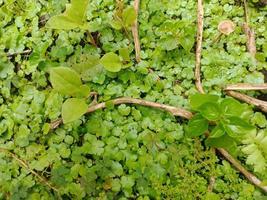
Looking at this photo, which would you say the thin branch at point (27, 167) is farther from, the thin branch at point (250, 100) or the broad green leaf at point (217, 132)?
the thin branch at point (250, 100)

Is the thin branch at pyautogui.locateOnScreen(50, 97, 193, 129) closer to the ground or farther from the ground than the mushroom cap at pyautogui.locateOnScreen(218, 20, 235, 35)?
closer to the ground

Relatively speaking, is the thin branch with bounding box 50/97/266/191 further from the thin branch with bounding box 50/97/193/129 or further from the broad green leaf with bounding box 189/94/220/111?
the broad green leaf with bounding box 189/94/220/111

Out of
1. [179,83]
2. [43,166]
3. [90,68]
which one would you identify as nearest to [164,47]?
[179,83]

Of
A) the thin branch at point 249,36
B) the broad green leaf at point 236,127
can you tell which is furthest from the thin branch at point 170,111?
the thin branch at point 249,36

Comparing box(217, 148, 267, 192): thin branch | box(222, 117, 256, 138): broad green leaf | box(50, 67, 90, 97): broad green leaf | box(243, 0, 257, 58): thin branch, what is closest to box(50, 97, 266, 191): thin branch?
box(217, 148, 267, 192): thin branch

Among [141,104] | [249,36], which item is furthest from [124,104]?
[249,36]

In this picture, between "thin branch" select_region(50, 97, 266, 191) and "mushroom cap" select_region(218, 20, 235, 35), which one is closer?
"thin branch" select_region(50, 97, 266, 191)

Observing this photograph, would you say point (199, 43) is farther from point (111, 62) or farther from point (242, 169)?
point (242, 169)
